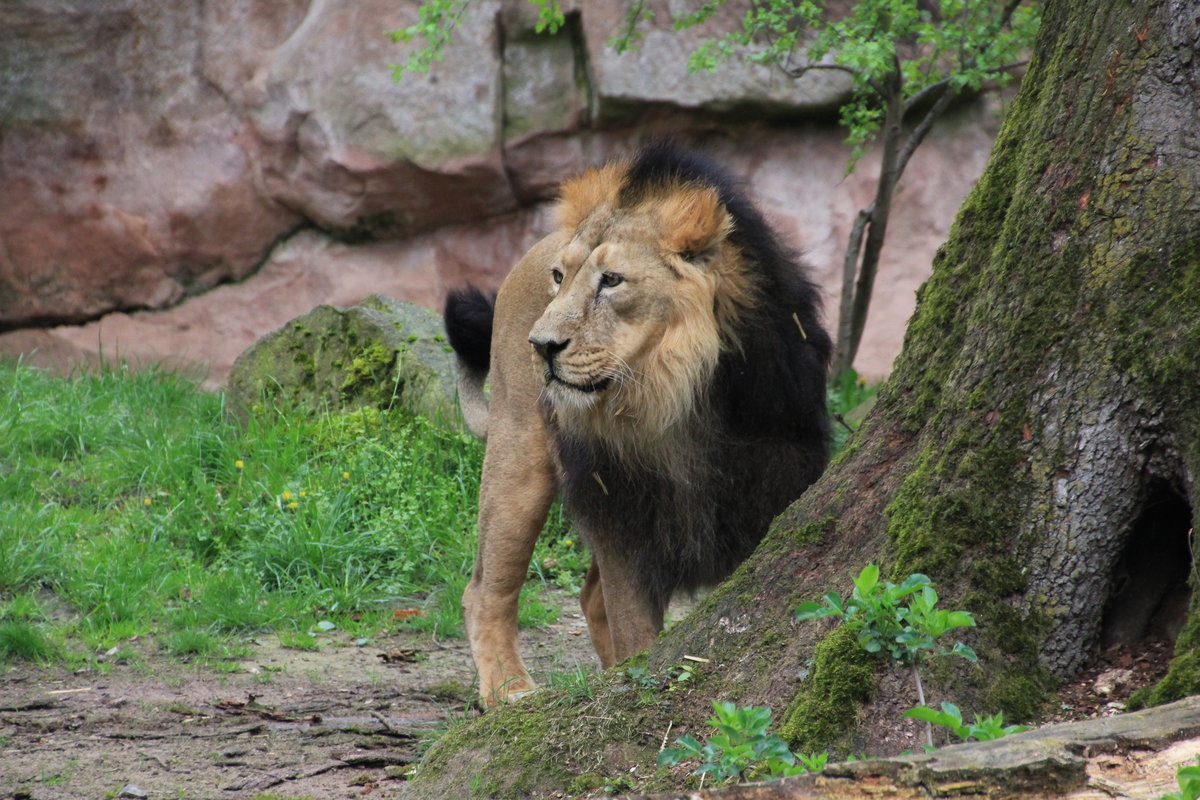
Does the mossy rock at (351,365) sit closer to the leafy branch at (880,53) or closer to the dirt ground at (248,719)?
the dirt ground at (248,719)

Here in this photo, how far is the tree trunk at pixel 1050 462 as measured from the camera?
2160 mm

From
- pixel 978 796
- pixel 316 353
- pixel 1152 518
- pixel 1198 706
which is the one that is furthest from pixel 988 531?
pixel 316 353

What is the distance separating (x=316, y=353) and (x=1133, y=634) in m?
5.27

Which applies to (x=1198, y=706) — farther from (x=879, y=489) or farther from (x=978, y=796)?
(x=879, y=489)

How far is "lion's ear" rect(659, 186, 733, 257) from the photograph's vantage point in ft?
11.9

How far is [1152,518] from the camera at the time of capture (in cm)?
224

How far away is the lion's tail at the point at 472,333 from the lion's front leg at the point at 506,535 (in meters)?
0.59

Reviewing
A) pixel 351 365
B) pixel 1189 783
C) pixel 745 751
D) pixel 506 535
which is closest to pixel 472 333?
pixel 506 535

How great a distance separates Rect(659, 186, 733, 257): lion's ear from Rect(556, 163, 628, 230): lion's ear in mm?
221

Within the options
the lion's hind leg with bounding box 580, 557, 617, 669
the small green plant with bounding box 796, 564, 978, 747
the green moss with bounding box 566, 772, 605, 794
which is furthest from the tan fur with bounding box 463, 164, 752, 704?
the small green plant with bounding box 796, 564, 978, 747

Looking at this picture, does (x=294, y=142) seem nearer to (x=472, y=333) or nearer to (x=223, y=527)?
(x=223, y=527)

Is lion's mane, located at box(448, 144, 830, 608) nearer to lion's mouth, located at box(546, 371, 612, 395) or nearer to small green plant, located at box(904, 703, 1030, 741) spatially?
lion's mouth, located at box(546, 371, 612, 395)

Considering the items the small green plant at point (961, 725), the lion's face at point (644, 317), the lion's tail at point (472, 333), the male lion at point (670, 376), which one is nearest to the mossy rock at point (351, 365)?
the lion's tail at point (472, 333)

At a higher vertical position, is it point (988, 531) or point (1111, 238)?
point (1111, 238)
